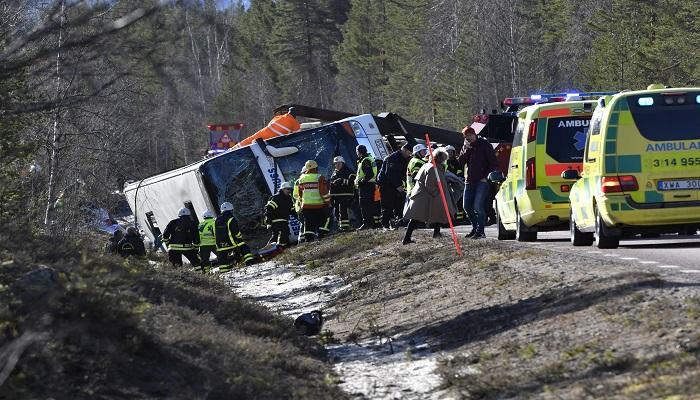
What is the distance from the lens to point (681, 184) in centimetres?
1599

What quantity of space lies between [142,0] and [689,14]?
156ft

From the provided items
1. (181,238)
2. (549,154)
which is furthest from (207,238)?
(549,154)

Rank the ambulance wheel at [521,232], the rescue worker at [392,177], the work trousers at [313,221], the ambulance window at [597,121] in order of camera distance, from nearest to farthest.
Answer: the ambulance window at [597,121] → the ambulance wheel at [521,232] → the rescue worker at [392,177] → the work trousers at [313,221]

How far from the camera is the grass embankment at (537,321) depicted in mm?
8883

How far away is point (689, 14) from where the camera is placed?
5259cm

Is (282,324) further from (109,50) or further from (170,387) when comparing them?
(109,50)

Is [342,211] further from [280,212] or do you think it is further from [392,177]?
[392,177]

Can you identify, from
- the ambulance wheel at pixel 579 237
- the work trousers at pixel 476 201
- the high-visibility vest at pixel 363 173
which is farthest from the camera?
the high-visibility vest at pixel 363 173

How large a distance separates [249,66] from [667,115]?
4479 centimetres

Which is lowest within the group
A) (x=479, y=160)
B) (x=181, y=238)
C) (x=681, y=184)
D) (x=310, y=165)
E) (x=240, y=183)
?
(x=181, y=238)

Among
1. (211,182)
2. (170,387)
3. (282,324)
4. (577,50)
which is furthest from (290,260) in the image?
(577,50)

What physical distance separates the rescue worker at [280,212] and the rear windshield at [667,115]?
12.3 metres

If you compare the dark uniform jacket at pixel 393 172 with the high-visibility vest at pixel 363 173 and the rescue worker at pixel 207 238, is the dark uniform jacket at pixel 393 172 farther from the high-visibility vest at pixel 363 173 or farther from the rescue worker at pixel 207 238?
the rescue worker at pixel 207 238

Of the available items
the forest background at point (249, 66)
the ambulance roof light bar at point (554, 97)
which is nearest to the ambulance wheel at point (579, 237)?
the forest background at point (249, 66)
